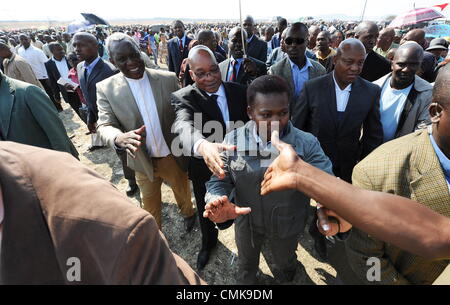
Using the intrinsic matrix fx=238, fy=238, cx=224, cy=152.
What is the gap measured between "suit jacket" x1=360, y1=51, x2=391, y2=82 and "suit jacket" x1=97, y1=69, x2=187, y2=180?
3.21 meters

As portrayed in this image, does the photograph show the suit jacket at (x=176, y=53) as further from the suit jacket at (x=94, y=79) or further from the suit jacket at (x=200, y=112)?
the suit jacket at (x=200, y=112)

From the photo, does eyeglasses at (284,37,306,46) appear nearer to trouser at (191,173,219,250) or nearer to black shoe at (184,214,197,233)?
trouser at (191,173,219,250)

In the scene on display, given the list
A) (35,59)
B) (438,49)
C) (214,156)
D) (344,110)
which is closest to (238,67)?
(344,110)

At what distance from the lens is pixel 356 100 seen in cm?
259

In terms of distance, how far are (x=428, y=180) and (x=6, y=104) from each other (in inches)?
132

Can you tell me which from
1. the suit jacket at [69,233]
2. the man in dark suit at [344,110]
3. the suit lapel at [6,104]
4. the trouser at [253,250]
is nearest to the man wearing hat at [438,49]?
the man in dark suit at [344,110]

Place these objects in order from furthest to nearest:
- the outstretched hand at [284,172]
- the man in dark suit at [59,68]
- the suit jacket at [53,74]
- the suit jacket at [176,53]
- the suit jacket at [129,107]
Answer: the suit jacket at [176,53], the suit jacket at [53,74], the man in dark suit at [59,68], the suit jacket at [129,107], the outstretched hand at [284,172]

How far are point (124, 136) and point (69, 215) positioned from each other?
54.9 inches

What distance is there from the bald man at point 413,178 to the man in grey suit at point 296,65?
2.23 metres

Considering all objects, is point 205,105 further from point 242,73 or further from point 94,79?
point 94,79

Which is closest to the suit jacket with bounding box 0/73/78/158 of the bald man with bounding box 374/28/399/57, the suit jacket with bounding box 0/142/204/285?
the suit jacket with bounding box 0/142/204/285

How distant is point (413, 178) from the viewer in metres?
1.42

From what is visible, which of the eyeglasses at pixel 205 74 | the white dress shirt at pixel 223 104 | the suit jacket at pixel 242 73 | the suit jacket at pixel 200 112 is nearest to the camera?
the suit jacket at pixel 200 112

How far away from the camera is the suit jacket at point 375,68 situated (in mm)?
3893
